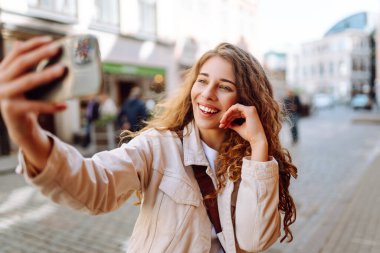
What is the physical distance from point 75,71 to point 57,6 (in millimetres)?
12845

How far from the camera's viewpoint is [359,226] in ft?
15.0

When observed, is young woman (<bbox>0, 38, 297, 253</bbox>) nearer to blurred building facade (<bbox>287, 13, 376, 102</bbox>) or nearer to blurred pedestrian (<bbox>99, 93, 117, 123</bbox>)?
blurred pedestrian (<bbox>99, 93, 117, 123</bbox>)

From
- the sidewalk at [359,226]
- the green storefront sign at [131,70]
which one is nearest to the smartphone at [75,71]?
the sidewalk at [359,226]

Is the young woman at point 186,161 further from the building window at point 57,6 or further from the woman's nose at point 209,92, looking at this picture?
the building window at point 57,6

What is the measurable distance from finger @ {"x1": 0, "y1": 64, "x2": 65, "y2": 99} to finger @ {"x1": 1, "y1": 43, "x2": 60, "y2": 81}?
19mm

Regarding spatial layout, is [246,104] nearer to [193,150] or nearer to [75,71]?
[193,150]

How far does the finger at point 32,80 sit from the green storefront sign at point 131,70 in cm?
1306

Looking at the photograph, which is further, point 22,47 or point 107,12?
point 107,12

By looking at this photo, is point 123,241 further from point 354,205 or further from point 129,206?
point 354,205

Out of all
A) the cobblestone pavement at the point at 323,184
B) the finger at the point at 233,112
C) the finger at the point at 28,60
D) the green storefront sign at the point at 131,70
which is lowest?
the cobblestone pavement at the point at 323,184

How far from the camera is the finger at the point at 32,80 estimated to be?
0.85m

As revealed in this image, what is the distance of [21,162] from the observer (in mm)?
1007

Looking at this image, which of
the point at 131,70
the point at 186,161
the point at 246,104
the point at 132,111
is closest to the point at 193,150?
the point at 186,161

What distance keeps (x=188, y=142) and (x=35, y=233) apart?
11.8ft
